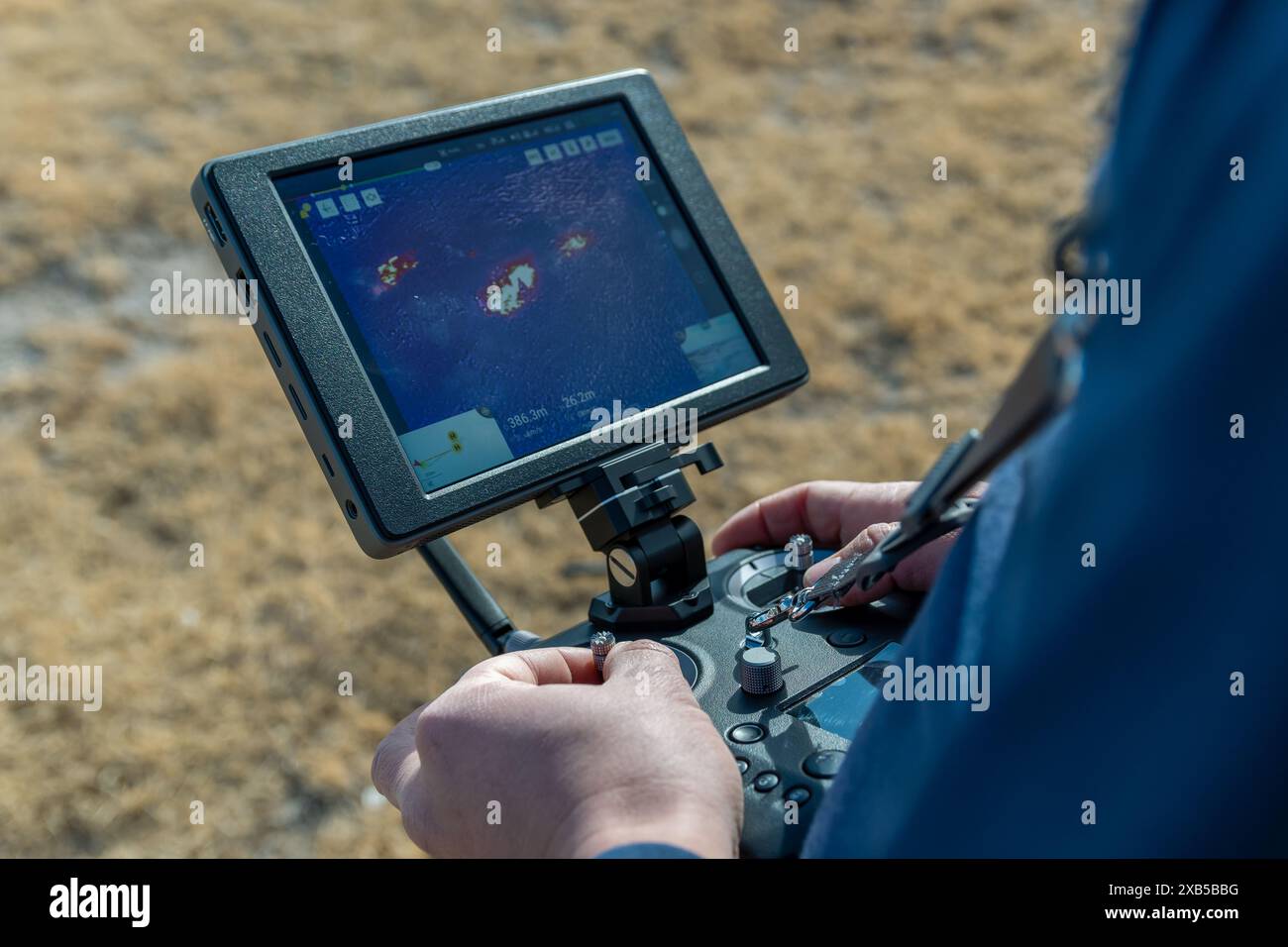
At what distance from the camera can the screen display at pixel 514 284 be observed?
3.28ft

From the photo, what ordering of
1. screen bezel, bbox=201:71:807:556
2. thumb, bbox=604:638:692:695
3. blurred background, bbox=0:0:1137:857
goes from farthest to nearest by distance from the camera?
blurred background, bbox=0:0:1137:857 → screen bezel, bbox=201:71:807:556 → thumb, bbox=604:638:692:695

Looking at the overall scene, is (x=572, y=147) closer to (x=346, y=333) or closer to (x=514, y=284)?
(x=514, y=284)

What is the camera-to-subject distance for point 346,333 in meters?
0.98

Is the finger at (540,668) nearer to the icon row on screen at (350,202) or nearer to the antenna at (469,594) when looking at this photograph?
the antenna at (469,594)

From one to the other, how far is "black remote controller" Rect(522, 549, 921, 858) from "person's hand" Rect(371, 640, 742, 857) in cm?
5

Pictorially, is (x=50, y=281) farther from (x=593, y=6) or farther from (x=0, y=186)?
(x=593, y=6)

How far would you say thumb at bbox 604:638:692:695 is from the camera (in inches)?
31.8

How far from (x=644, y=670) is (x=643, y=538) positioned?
25cm

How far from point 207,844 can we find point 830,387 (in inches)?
58.9

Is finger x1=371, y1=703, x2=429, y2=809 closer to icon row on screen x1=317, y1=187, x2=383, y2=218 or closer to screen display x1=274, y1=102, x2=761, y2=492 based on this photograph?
screen display x1=274, y1=102, x2=761, y2=492

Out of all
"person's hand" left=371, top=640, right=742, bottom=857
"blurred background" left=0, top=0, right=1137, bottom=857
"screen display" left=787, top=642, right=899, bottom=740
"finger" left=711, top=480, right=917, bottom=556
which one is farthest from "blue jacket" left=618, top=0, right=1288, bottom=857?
"blurred background" left=0, top=0, right=1137, bottom=857

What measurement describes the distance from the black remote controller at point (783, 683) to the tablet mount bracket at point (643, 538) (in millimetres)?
17

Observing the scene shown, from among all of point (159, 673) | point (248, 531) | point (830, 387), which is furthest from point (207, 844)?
point (830, 387)

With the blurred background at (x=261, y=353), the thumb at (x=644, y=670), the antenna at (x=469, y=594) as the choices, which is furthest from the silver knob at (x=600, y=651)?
the blurred background at (x=261, y=353)
